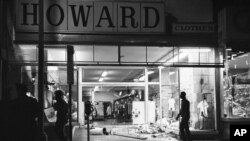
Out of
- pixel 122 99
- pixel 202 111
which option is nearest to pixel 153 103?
pixel 122 99

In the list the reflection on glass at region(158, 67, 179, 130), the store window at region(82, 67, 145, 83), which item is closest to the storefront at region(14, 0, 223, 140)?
the reflection on glass at region(158, 67, 179, 130)

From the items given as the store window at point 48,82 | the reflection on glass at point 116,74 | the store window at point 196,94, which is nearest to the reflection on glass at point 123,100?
the reflection on glass at point 116,74

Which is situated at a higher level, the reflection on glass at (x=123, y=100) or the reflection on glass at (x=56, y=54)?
the reflection on glass at (x=56, y=54)

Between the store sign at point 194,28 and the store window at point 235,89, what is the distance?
1.23 m

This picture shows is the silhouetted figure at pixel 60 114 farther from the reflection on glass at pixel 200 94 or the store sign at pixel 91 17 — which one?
the reflection on glass at pixel 200 94

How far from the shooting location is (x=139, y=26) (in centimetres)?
1653

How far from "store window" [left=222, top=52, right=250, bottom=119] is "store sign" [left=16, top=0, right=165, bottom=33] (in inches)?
122

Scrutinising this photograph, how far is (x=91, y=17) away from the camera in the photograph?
1623cm

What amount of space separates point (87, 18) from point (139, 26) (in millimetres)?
2015

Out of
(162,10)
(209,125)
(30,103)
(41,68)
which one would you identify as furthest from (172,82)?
(30,103)

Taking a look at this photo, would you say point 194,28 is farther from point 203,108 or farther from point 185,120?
point 185,120

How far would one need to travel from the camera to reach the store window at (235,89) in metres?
16.8

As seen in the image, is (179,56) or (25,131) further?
(179,56)

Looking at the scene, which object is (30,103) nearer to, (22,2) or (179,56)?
(22,2)
